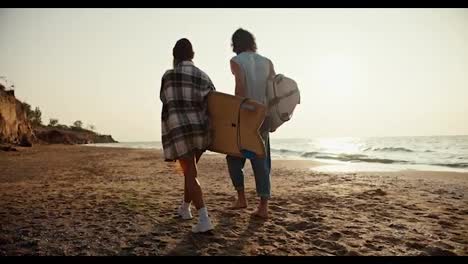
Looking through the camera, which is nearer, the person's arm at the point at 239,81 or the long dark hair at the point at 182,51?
the long dark hair at the point at 182,51

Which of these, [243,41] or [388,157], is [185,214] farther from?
[388,157]

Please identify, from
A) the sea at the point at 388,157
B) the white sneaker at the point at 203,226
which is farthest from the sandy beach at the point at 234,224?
the sea at the point at 388,157

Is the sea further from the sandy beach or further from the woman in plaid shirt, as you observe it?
the woman in plaid shirt

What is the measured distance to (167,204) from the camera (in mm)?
4285

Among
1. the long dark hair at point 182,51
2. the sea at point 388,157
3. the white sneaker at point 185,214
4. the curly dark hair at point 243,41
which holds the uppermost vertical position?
the curly dark hair at point 243,41

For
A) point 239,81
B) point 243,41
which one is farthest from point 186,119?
point 243,41

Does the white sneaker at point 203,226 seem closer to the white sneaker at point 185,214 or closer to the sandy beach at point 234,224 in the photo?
the sandy beach at point 234,224

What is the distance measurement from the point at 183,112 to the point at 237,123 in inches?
23.1

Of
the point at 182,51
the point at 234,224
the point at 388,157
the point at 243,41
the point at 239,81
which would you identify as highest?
the point at 243,41

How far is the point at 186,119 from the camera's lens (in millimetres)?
2959

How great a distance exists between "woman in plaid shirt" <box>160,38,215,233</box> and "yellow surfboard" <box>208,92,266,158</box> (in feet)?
0.51

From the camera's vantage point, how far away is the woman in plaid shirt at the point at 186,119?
293 centimetres

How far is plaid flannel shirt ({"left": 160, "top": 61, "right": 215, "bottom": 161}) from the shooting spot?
116 inches

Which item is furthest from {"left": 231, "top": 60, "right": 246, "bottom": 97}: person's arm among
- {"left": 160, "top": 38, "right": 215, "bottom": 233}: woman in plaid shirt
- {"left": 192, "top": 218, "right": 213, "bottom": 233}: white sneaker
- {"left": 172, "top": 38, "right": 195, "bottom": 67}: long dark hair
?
{"left": 192, "top": 218, "right": 213, "bottom": 233}: white sneaker
